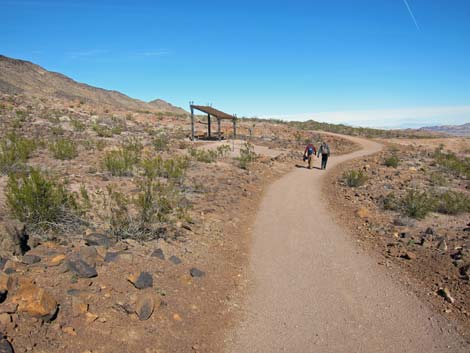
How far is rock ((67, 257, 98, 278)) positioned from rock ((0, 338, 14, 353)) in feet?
4.84

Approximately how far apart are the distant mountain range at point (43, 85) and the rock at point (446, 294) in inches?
1930

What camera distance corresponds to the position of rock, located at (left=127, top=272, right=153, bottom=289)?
4.86 m

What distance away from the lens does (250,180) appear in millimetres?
14047

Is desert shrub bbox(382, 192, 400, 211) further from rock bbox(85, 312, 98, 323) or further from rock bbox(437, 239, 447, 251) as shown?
rock bbox(85, 312, 98, 323)

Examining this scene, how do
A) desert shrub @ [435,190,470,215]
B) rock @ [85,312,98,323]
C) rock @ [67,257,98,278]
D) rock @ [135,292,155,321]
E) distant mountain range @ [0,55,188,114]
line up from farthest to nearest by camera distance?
distant mountain range @ [0,55,188,114] → desert shrub @ [435,190,470,215] → rock @ [67,257,98,278] → rock @ [135,292,155,321] → rock @ [85,312,98,323]

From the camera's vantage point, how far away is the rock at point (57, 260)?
15.9ft

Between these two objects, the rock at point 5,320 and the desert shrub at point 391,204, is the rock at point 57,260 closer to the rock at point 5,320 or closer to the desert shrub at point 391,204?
the rock at point 5,320

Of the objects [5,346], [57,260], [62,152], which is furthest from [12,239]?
[62,152]

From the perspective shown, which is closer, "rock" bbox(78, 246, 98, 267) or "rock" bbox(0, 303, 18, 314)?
"rock" bbox(0, 303, 18, 314)

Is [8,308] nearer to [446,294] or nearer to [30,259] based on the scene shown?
[30,259]

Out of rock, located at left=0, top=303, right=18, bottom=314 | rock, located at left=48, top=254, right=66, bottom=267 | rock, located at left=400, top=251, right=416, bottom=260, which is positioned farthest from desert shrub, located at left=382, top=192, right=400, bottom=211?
rock, located at left=0, top=303, right=18, bottom=314

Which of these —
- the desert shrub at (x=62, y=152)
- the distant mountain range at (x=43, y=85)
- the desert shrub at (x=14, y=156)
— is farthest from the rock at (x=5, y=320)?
the distant mountain range at (x=43, y=85)

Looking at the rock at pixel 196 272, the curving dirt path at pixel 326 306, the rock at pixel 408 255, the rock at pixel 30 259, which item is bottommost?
the curving dirt path at pixel 326 306

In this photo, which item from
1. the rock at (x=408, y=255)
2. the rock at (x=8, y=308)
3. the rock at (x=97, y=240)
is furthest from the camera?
the rock at (x=408, y=255)
